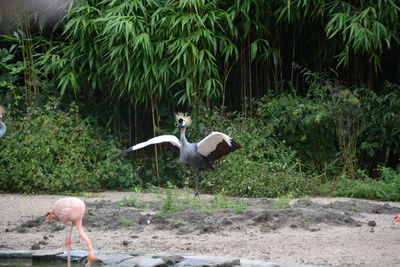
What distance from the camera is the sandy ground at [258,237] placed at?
4.11 m

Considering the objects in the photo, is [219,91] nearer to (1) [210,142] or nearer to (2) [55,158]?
(1) [210,142]

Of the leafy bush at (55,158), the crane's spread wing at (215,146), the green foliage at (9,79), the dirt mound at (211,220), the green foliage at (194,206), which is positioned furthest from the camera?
the green foliage at (9,79)

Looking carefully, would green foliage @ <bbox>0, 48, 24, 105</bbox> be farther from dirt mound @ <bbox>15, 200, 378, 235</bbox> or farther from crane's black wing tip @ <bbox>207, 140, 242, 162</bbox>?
dirt mound @ <bbox>15, 200, 378, 235</bbox>

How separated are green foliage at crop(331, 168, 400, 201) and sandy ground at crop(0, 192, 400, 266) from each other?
1095 millimetres

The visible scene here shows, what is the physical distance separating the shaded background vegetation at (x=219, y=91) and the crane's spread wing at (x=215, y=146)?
358 millimetres

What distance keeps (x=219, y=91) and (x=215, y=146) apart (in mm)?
1755

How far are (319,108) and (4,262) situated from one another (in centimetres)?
521

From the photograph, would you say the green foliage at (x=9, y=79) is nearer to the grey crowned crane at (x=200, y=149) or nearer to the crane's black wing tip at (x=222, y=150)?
the grey crowned crane at (x=200, y=149)

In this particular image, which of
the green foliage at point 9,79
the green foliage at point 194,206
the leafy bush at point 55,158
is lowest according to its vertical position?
the green foliage at point 194,206

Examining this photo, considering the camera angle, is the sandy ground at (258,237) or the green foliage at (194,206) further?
the green foliage at (194,206)

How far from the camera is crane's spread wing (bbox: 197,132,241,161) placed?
7078 millimetres

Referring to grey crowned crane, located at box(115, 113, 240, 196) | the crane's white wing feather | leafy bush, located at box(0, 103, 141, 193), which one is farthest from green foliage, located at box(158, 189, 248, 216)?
leafy bush, located at box(0, 103, 141, 193)

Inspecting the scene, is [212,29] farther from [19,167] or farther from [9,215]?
[9,215]

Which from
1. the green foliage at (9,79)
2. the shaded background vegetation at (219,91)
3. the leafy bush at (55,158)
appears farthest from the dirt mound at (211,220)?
the green foliage at (9,79)
